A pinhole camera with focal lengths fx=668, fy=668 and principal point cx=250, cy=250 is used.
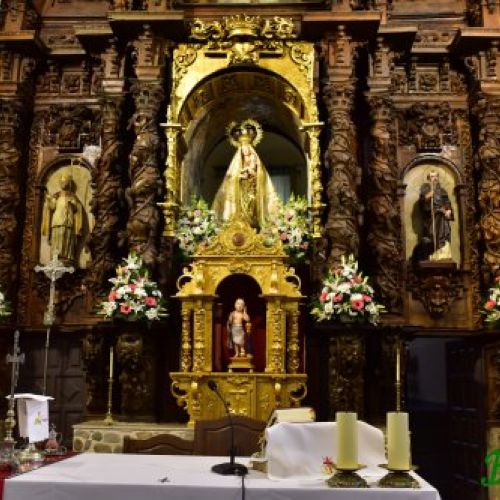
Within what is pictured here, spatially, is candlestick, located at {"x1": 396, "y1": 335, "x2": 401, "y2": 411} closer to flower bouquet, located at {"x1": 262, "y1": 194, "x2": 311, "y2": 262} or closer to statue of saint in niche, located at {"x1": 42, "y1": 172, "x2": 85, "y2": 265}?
flower bouquet, located at {"x1": 262, "y1": 194, "x2": 311, "y2": 262}

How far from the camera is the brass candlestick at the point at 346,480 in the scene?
3.39 meters

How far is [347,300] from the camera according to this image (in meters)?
9.17

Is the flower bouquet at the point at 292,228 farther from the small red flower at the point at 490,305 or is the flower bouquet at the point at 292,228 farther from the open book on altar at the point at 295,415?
the open book on altar at the point at 295,415

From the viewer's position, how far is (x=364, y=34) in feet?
35.4

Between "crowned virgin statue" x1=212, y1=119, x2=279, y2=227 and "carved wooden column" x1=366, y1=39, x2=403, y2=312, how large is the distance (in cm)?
→ 170

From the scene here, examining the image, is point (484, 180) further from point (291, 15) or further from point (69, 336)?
point (69, 336)

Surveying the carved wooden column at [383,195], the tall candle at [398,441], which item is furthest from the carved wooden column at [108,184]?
the tall candle at [398,441]

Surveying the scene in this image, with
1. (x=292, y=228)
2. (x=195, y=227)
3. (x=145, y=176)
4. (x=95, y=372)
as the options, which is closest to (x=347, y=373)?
(x=292, y=228)

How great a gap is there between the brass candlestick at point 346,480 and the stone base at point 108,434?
546 centimetres

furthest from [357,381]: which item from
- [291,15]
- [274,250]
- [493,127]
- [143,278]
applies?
[291,15]

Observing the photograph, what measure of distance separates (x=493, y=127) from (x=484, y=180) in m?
Answer: 0.88

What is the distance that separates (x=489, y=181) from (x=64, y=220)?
6.99 metres

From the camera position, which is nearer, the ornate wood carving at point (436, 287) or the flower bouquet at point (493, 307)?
the flower bouquet at point (493, 307)

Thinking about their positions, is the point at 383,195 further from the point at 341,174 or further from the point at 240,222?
the point at 240,222
